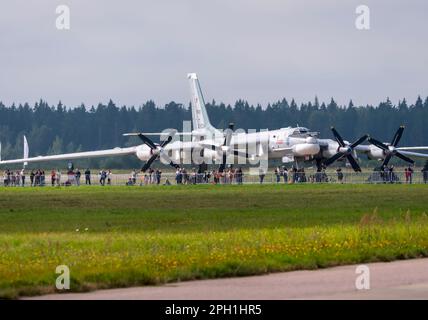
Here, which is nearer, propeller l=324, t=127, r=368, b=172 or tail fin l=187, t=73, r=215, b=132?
propeller l=324, t=127, r=368, b=172

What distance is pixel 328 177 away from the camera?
285 feet

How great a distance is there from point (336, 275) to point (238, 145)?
7569cm

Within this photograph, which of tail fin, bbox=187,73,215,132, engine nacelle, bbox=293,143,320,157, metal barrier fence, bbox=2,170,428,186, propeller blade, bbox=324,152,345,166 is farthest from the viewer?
tail fin, bbox=187,73,215,132

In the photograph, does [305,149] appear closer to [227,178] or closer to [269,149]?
[269,149]

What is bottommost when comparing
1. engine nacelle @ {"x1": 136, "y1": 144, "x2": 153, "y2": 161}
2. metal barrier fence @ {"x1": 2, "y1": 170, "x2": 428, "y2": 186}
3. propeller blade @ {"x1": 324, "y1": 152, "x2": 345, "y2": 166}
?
metal barrier fence @ {"x1": 2, "y1": 170, "x2": 428, "y2": 186}

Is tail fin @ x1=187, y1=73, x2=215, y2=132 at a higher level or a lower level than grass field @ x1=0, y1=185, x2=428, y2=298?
higher

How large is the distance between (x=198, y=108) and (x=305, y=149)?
959 inches

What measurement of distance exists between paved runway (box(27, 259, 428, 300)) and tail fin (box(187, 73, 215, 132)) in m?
87.0

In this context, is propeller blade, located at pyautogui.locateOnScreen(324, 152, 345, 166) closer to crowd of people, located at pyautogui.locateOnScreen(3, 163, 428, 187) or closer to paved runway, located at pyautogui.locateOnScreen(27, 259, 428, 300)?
crowd of people, located at pyautogui.locateOnScreen(3, 163, 428, 187)

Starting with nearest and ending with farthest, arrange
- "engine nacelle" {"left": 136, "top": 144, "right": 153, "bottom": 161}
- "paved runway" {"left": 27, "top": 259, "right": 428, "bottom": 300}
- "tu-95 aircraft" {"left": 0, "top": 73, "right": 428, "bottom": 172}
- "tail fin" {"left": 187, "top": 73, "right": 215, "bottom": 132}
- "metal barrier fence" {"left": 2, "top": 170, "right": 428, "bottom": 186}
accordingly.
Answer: "paved runway" {"left": 27, "top": 259, "right": 428, "bottom": 300} → "metal barrier fence" {"left": 2, "top": 170, "right": 428, "bottom": 186} → "tu-95 aircraft" {"left": 0, "top": 73, "right": 428, "bottom": 172} → "engine nacelle" {"left": 136, "top": 144, "right": 153, "bottom": 161} → "tail fin" {"left": 187, "top": 73, "right": 215, "bottom": 132}

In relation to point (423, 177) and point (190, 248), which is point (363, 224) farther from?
point (423, 177)

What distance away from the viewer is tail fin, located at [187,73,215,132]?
11050 cm

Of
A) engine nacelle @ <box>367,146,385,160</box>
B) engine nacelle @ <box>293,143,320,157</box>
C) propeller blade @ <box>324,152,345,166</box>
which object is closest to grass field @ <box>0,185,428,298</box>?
engine nacelle @ <box>293,143,320,157</box>
